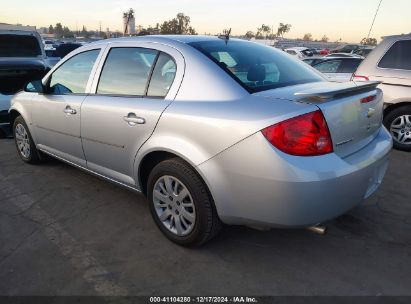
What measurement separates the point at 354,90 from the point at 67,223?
272cm

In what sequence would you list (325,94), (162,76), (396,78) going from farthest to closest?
(396,78) → (162,76) → (325,94)

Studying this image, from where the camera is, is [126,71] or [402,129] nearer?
[126,71]

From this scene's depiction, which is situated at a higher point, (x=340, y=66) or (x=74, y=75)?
(x=74, y=75)

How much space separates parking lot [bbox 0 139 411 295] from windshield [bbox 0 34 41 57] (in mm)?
5303

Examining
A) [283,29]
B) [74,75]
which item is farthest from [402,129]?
[283,29]

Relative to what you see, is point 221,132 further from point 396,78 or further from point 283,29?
point 283,29

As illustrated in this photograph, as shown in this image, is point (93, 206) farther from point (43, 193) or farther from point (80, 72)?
point (80, 72)

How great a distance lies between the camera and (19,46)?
827 centimetres

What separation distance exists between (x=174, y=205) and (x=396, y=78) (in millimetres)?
4367

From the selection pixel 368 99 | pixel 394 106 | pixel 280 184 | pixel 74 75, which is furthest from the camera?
pixel 394 106

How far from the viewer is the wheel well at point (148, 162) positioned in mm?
2949

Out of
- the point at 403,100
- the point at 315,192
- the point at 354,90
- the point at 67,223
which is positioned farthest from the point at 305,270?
the point at 403,100

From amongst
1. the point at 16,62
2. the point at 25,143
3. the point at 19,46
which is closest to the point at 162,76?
the point at 25,143

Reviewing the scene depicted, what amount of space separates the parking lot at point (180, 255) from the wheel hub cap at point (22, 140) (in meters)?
1.17
